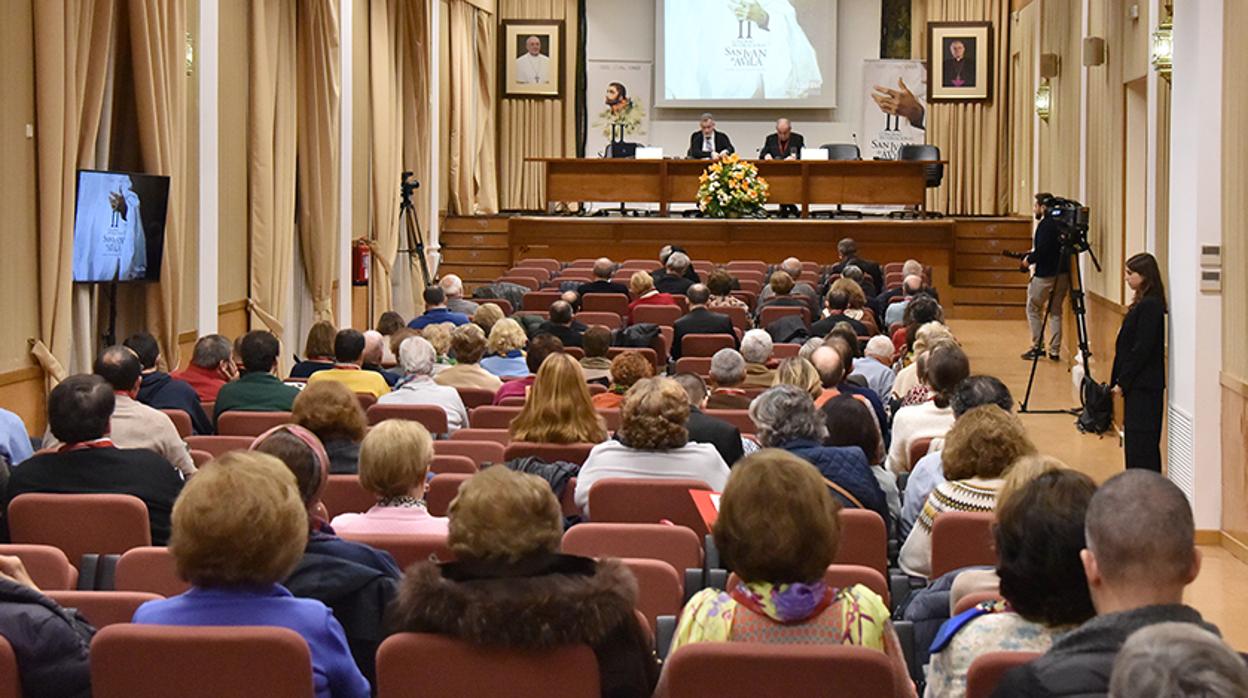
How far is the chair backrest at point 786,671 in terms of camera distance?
8.98ft

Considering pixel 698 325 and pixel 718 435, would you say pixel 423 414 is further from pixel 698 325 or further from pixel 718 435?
pixel 698 325

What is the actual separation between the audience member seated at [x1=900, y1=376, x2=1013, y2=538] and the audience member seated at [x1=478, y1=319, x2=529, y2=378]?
11.6 ft

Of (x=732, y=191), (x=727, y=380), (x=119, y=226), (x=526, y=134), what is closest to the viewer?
(x=727, y=380)

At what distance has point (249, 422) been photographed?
655 centimetres

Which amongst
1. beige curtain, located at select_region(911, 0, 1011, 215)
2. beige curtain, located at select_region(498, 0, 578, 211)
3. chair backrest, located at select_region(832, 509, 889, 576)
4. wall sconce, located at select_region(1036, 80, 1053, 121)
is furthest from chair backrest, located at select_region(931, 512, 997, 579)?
beige curtain, located at select_region(498, 0, 578, 211)

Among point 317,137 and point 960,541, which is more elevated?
point 317,137

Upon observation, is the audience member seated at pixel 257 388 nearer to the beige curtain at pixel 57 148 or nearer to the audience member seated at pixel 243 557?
the beige curtain at pixel 57 148

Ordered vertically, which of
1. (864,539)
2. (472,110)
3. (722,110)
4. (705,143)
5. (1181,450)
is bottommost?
(1181,450)

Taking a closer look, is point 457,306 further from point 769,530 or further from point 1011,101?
point 1011,101

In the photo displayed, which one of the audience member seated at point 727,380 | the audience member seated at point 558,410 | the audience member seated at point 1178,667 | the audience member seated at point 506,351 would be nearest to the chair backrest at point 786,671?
the audience member seated at point 1178,667

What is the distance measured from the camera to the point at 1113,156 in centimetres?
1203

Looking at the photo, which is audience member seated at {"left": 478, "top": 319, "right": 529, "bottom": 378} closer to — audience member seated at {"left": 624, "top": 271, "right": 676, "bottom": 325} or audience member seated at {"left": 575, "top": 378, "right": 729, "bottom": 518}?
audience member seated at {"left": 624, "top": 271, "right": 676, "bottom": 325}

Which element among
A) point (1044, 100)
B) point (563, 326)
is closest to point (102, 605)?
point (563, 326)

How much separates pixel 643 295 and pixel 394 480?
8013mm
